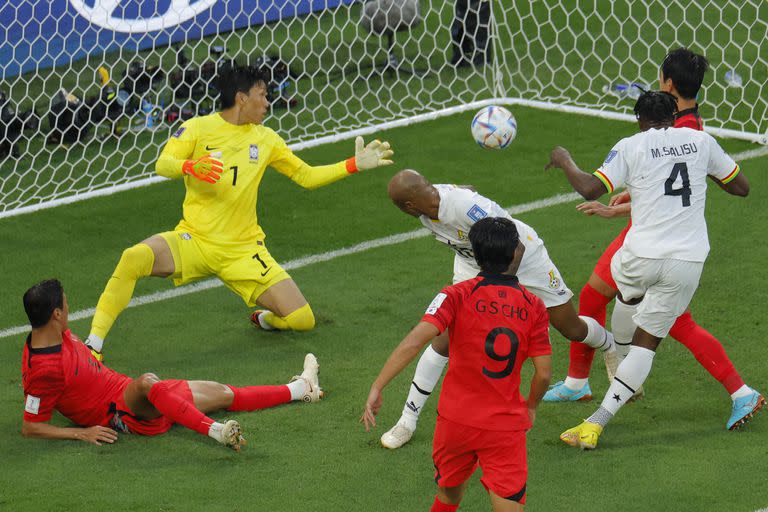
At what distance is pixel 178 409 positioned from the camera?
21.2ft

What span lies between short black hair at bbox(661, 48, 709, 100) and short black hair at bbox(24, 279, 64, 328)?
3.41 meters

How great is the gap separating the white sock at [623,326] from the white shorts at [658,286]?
1.18 feet

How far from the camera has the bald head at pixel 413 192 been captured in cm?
632

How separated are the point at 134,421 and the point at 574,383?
2401 mm

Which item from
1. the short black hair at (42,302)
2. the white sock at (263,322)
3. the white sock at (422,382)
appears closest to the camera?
the short black hair at (42,302)

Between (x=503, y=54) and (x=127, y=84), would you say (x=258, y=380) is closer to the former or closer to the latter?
(x=127, y=84)

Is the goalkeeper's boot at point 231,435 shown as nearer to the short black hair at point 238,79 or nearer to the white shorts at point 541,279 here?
the white shorts at point 541,279

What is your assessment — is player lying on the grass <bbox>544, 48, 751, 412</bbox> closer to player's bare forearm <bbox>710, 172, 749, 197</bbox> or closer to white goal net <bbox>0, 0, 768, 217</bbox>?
player's bare forearm <bbox>710, 172, 749, 197</bbox>

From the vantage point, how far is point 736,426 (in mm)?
6582

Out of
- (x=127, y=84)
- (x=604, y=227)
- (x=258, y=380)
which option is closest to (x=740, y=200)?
(x=604, y=227)

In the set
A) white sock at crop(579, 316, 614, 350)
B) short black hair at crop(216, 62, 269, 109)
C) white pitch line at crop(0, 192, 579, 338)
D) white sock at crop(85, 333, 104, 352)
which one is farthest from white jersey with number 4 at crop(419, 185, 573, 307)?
white pitch line at crop(0, 192, 579, 338)

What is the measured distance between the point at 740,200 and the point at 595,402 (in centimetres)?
370

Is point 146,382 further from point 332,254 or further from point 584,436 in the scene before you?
point 332,254

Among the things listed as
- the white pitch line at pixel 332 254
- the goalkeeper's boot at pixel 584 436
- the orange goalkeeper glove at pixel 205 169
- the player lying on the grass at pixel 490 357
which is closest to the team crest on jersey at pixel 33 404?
the orange goalkeeper glove at pixel 205 169
